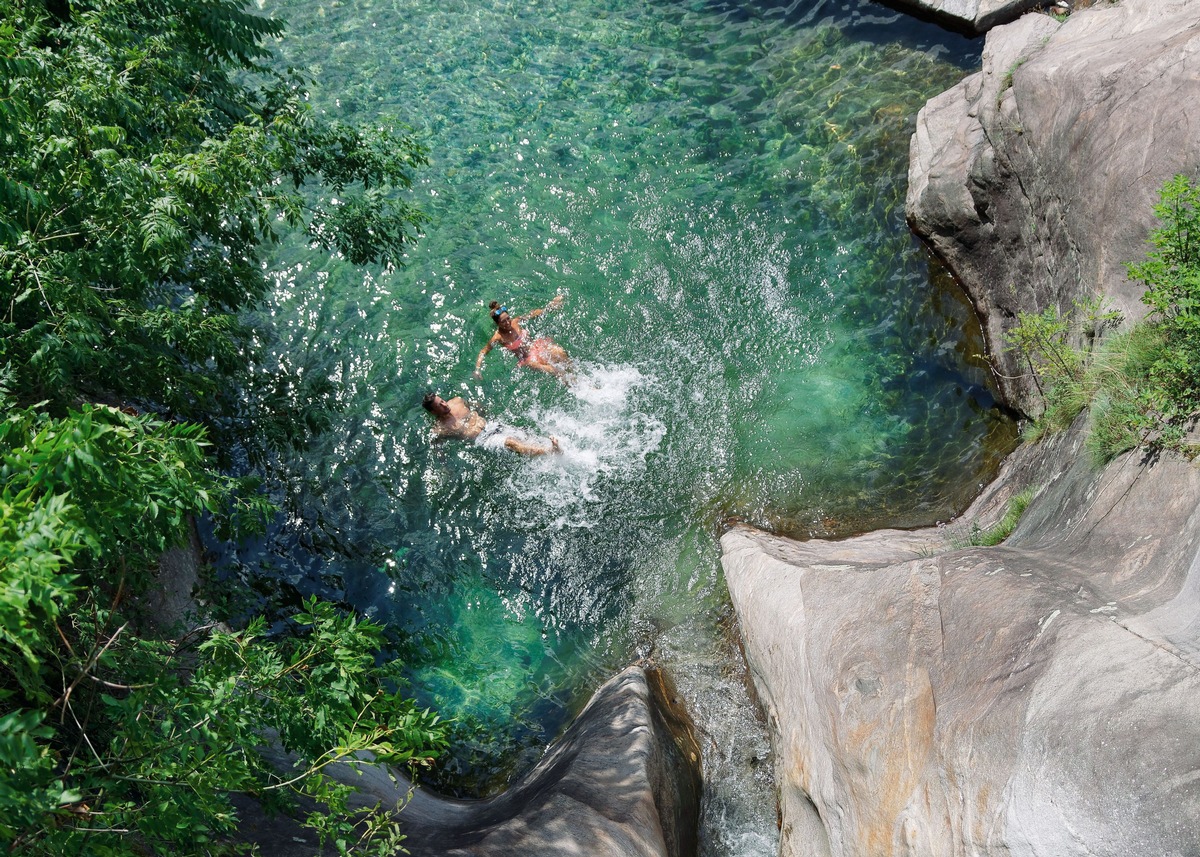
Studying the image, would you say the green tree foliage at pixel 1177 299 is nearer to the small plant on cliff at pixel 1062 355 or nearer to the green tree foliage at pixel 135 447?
the small plant on cliff at pixel 1062 355

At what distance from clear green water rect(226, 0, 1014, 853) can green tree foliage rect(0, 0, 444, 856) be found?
254cm

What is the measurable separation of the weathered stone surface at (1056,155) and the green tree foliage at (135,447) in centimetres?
767

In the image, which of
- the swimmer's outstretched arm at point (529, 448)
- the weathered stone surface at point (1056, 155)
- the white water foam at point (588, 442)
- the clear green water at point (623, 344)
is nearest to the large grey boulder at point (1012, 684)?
the clear green water at point (623, 344)

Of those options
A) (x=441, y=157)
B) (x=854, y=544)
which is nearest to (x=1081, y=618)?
(x=854, y=544)

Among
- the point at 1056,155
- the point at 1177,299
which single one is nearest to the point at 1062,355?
the point at 1177,299

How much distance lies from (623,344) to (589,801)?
6313mm

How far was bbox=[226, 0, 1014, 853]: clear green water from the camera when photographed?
9.34m

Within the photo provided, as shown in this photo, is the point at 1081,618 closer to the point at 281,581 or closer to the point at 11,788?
the point at 11,788

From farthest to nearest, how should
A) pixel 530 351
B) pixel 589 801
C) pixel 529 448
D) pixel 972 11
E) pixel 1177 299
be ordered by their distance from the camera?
pixel 972 11 < pixel 530 351 < pixel 529 448 < pixel 589 801 < pixel 1177 299

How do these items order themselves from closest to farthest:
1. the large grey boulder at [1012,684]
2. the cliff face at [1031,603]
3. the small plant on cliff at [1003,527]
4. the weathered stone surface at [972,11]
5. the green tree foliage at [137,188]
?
the large grey boulder at [1012,684]
the cliff face at [1031,603]
the green tree foliage at [137,188]
the small plant on cliff at [1003,527]
the weathered stone surface at [972,11]

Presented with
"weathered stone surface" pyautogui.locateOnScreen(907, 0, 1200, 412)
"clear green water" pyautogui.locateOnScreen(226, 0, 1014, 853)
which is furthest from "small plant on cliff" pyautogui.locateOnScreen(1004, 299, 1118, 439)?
"clear green water" pyautogui.locateOnScreen(226, 0, 1014, 853)

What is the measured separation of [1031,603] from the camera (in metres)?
5.51

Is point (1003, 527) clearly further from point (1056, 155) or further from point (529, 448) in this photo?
point (529, 448)

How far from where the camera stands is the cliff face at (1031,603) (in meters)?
4.52
